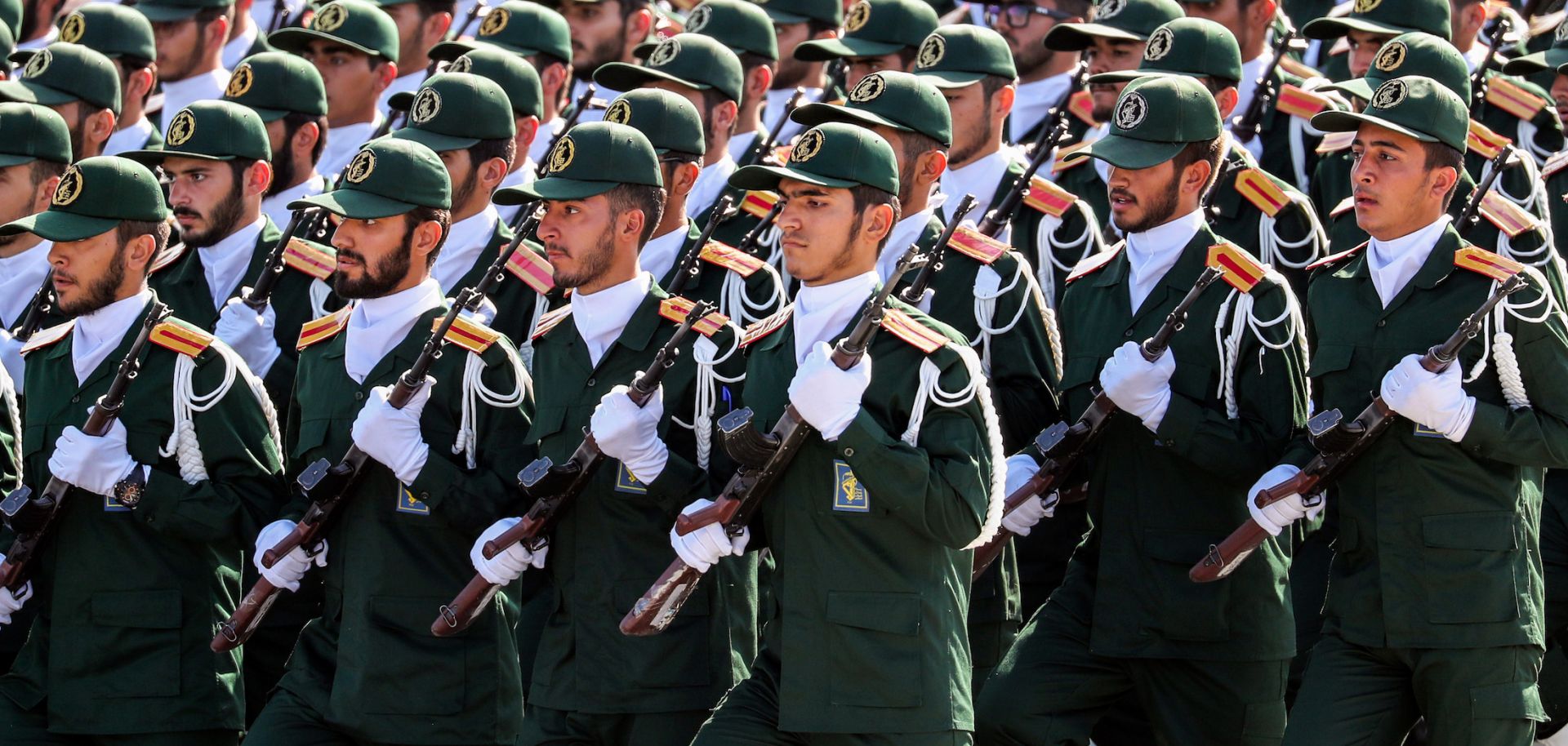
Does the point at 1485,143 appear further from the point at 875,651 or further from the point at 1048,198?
the point at 875,651

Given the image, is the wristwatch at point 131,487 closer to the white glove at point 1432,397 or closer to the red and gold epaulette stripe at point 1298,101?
the white glove at point 1432,397

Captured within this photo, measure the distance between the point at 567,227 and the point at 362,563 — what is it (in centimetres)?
123

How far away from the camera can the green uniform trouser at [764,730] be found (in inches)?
261

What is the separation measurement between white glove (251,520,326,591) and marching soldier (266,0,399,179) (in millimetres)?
4020

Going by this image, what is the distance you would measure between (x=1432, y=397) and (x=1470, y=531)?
1.66 ft

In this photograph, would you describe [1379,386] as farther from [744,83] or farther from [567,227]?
[744,83]

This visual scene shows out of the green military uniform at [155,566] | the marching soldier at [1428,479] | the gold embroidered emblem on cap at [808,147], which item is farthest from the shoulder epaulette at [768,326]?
the green military uniform at [155,566]

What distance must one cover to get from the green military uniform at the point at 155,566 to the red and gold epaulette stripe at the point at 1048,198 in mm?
3037

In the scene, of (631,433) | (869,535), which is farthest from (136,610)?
(869,535)

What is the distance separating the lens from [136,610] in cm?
783

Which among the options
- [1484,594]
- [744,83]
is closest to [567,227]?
[1484,594]

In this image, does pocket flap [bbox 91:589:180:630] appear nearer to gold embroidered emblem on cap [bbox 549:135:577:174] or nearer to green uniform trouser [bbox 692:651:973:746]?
gold embroidered emblem on cap [bbox 549:135:577:174]

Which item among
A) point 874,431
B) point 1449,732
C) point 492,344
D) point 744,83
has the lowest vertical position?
point 744,83

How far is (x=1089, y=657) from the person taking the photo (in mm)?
7801
